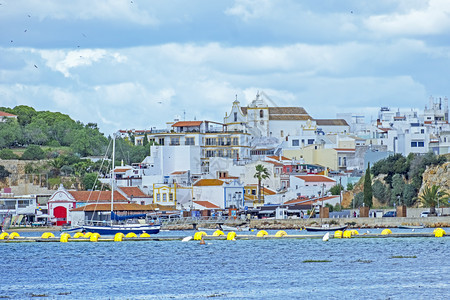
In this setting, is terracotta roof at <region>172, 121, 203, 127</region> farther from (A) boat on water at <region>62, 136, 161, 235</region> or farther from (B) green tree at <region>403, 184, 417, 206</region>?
(A) boat on water at <region>62, 136, 161, 235</region>

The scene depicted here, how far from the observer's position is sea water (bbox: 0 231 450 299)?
46781 mm

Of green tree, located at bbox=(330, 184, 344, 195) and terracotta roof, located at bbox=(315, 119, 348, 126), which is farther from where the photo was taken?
terracotta roof, located at bbox=(315, 119, 348, 126)

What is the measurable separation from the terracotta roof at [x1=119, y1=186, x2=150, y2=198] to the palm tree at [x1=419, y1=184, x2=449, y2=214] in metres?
33.3

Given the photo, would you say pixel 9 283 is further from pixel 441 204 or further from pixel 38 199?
pixel 38 199

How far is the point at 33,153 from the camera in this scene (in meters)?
150

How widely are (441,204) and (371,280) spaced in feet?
177

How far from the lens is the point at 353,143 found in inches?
5802

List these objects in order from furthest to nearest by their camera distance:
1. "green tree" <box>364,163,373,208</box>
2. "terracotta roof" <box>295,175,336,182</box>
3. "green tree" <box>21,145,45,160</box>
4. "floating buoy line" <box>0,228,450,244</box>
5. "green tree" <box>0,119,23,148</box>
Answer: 1. "green tree" <box>0,119,23,148</box>
2. "green tree" <box>21,145,45,160</box>
3. "terracotta roof" <box>295,175,336,182</box>
4. "green tree" <box>364,163,373,208</box>
5. "floating buoy line" <box>0,228,450,244</box>

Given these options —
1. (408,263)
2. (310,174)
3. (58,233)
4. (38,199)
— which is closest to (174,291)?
(408,263)

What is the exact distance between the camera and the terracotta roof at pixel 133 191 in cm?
11912

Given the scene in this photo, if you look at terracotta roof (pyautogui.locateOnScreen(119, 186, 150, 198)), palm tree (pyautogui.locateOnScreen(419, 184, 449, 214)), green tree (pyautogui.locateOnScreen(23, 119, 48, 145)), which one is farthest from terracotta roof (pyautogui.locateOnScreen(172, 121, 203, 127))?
palm tree (pyautogui.locateOnScreen(419, 184, 449, 214))

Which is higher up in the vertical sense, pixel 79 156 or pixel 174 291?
pixel 79 156

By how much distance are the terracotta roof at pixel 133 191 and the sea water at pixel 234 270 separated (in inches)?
1556

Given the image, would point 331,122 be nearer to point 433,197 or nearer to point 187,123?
point 187,123
